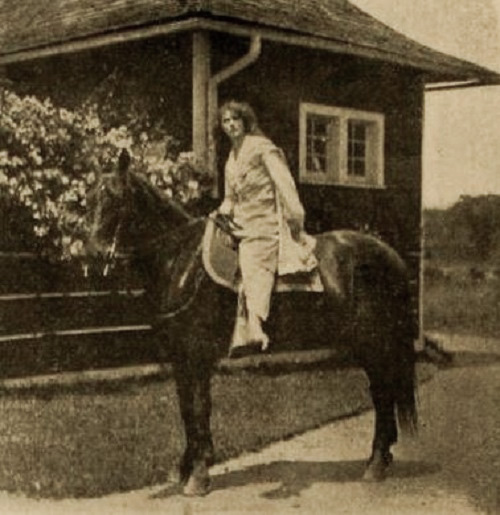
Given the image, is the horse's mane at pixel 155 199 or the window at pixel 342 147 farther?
the window at pixel 342 147

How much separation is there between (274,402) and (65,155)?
1.34 metres

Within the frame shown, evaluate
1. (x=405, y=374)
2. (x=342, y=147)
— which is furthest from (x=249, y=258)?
(x=342, y=147)

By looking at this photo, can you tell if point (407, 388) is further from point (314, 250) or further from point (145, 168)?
point (145, 168)

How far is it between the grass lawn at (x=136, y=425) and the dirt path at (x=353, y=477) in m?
0.06

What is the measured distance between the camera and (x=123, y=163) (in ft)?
10.1

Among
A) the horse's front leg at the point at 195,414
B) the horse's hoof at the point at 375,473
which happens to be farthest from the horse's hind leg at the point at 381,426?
the horse's front leg at the point at 195,414

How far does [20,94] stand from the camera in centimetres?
437

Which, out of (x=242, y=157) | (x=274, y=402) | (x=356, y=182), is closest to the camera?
(x=242, y=157)

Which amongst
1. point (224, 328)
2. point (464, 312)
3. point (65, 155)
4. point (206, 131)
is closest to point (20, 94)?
point (65, 155)

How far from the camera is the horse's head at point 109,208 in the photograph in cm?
307

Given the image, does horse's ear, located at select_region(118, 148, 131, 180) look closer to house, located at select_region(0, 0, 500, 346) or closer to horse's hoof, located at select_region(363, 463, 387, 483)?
house, located at select_region(0, 0, 500, 346)

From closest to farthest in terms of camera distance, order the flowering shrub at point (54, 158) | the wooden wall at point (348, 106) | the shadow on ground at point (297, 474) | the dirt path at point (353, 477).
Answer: the dirt path at point (353, 477), the shadow on ground at point (297, 474), the flowering shrub at point (54, 158), the wooden wall at point (348, 106)

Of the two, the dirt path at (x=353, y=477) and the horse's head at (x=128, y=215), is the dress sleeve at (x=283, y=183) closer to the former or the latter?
the horse's head at (x=128, y=215)

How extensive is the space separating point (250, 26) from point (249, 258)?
4.29 ft
